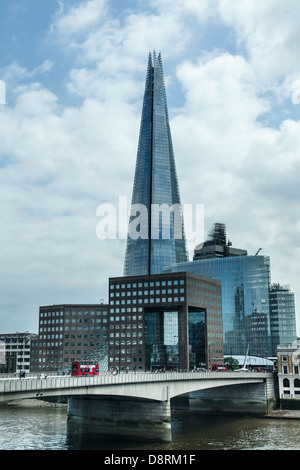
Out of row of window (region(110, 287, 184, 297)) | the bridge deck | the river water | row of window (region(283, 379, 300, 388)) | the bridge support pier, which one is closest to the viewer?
the bridge deck

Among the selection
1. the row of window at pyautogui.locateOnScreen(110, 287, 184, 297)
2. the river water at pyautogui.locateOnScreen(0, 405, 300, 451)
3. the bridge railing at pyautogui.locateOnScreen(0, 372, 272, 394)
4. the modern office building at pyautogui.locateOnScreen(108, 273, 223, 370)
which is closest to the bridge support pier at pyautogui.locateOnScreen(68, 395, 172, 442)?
the river water at pyautogui.locateOnScreen(0, 405, 300, 451)

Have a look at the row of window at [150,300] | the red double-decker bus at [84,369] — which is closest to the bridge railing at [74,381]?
the red double-decker bus at [84,369]

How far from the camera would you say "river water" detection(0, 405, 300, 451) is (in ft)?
250

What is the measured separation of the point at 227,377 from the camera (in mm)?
108188

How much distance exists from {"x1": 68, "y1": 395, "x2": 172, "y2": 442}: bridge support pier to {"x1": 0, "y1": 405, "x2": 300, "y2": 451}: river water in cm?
185

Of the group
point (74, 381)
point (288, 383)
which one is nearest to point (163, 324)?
point (288, 383)

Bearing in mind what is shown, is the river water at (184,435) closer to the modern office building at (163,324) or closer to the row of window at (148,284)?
the modern office building at (163,324)

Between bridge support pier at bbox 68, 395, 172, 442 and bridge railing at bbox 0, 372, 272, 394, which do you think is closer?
bridge railing at bbox 0, 372, 272, 394

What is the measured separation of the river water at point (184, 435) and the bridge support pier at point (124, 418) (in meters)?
1.85

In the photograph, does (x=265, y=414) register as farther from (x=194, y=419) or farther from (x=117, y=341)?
(x=117, y=341)

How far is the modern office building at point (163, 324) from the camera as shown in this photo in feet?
568

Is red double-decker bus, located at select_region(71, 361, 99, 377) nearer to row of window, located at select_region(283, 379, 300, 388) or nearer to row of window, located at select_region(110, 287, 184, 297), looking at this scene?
row of window, located at select_region(283, 379, 300, 388)

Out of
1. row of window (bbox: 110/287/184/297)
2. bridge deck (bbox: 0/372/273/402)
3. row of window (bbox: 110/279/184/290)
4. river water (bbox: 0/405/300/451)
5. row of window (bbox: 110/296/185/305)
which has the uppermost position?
row of window (bbox: 110/279/184/290)
